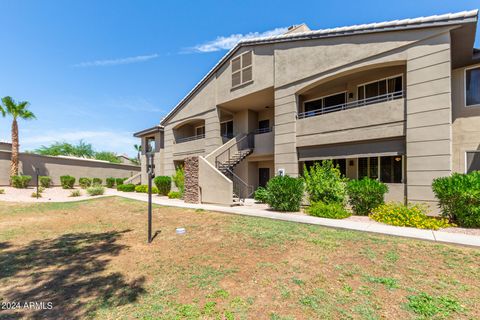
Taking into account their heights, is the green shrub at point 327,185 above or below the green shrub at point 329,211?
above

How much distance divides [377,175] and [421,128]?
3.19 m

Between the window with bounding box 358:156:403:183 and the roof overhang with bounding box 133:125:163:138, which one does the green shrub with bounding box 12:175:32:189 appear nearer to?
the roof overhang with bounding box 133:125:163:138

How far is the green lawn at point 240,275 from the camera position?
11.9 feet

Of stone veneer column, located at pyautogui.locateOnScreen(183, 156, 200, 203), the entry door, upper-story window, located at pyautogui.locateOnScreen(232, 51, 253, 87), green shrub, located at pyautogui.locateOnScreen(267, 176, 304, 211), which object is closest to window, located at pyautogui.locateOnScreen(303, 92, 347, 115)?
upper-story window, located at pyautogui.locateOnScreen(232, 51, 253, 87)

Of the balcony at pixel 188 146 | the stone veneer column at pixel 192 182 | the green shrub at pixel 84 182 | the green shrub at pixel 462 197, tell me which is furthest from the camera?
the green shrub at pixel 84 182

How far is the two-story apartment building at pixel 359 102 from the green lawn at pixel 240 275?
221 inches

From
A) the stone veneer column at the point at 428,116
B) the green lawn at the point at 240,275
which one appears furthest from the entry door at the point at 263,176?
the green lawn at the point at 240,275

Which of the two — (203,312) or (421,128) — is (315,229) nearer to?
(203,312)

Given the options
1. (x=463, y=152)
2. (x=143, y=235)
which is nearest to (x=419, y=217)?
(x=463, y=152)

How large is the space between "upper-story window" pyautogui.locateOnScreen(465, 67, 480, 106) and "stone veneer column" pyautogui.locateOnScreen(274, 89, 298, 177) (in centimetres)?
805

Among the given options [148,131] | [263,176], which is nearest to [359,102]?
[263,176]

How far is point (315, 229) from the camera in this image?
7.97 metres

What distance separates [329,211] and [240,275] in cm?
642

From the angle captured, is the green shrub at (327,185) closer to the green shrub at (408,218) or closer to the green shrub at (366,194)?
the green shrub at (366,194)
